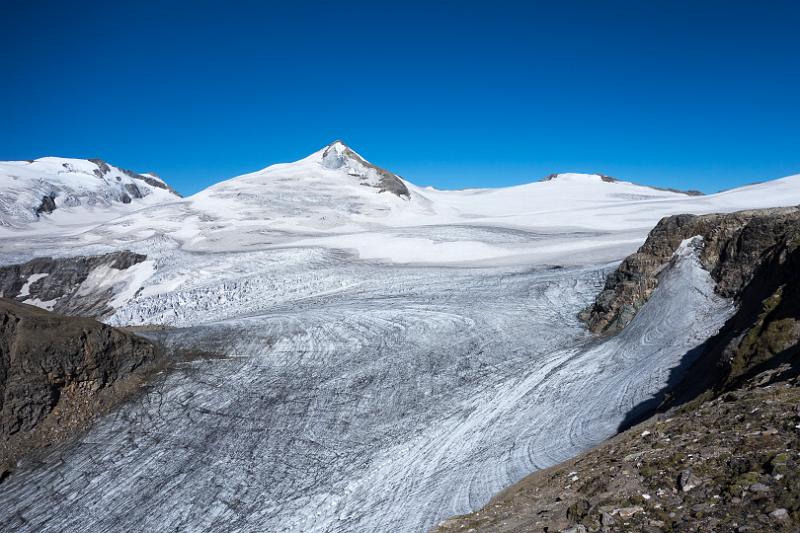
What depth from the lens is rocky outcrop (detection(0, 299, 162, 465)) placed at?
11219 millimetres

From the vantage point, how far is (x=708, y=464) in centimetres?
451

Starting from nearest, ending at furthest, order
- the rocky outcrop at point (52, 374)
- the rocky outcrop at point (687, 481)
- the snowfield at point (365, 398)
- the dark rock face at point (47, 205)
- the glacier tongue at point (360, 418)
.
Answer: the rocky outcrop at point (687, 481) → the glacier tongue at point (360, 418) → the snowfield at point (365, 398) → the rocky outcrop at point (52, 374) → the dark rock face at point (47, 205)

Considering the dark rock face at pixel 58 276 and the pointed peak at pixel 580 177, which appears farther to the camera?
the pointed peak at pixel 580 177

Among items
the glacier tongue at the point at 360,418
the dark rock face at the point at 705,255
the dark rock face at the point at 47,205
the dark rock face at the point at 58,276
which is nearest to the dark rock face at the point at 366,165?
the dark rock face at the point at 58,276

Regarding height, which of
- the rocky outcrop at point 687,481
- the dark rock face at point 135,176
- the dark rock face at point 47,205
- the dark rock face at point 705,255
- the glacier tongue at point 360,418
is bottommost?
the glacier tongue at point 360,418

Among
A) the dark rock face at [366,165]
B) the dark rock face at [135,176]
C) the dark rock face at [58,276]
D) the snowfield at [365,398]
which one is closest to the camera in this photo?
the snowfield at [365,398]

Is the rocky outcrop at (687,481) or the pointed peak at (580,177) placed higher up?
the pointed peak at (580,177)

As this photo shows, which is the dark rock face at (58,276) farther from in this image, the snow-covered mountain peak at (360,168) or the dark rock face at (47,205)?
the dark rock face at (47,205)

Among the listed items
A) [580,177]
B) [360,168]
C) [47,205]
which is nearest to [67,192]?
[47,205]

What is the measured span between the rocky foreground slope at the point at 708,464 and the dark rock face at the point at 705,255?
3.56 m

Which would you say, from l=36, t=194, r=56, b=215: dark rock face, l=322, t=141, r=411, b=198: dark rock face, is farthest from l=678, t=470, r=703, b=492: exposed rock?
l=36, t=194, r=56, b=215: dark rock face

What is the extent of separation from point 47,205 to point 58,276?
54868 mm

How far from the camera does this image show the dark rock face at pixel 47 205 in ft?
241

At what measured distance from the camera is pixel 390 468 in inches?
377
